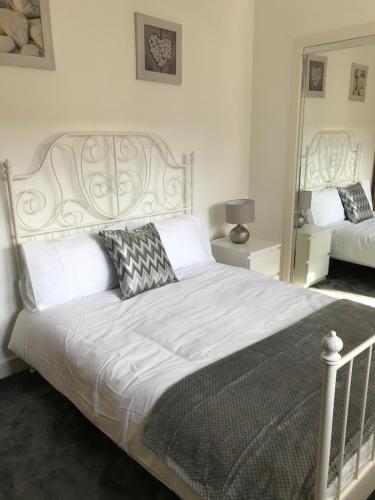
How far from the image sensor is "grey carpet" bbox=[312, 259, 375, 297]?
3305 millimetres

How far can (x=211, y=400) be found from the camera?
1.39 metres

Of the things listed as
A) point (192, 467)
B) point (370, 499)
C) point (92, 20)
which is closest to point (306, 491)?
point (192, 467)

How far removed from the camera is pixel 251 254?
3.11 m

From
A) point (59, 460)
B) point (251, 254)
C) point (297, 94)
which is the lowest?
point (59, 460)

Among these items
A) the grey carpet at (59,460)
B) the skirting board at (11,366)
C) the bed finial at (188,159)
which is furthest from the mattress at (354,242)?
the skirting board at (11,366)

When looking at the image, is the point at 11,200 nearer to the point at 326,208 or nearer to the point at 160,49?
the point at 160,49

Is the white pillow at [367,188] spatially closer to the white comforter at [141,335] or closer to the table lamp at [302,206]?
the table lamp at [302,206]

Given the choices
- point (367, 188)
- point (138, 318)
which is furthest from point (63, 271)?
point (367, 188)

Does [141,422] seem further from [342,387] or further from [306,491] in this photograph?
[342,387]

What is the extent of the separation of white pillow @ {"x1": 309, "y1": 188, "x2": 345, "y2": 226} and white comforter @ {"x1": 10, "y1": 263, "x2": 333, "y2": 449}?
1.07m

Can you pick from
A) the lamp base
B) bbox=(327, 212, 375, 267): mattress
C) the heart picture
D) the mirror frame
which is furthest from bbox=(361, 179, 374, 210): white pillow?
the heart picture

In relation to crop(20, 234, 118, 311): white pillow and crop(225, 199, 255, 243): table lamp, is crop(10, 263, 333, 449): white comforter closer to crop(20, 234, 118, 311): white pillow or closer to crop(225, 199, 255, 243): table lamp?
crop(20, 234, 118, 311): white pillow

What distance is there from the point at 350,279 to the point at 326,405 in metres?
2.57

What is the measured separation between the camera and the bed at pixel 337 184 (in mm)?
3170
